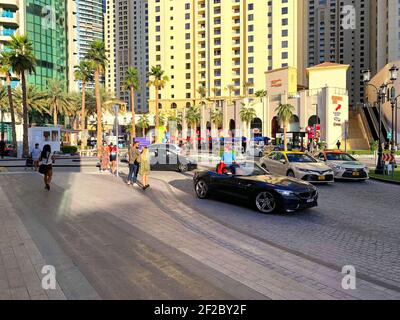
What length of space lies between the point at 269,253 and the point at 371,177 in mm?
14028

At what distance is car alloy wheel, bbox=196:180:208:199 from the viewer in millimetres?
11922

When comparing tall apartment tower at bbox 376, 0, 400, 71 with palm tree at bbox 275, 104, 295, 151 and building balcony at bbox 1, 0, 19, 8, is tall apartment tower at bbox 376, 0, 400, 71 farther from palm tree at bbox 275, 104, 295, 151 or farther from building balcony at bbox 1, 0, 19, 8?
building balcony at bbox 1, 0, 19, 8

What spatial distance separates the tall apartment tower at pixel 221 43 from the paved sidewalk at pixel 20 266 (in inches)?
3416

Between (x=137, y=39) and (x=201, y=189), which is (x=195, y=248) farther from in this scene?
(x=137, y=39)

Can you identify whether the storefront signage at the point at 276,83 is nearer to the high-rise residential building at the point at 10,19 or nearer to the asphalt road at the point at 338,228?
the high-rise residential building at the point at 10,19

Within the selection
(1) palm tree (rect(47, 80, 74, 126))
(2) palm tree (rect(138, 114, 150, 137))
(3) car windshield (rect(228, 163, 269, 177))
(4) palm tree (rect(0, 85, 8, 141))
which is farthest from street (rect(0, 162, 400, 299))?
(2) palm tree (rect(138, 114, 150, 137))

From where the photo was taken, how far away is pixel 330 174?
15.4 m

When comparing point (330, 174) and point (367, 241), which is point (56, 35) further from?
point (367, 241)

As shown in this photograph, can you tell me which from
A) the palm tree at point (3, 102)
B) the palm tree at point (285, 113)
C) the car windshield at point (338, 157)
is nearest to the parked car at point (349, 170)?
the car windshield at point (338, 157)

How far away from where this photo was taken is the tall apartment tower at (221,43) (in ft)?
300

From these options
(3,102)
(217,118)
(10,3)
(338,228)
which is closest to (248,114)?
(217,118)

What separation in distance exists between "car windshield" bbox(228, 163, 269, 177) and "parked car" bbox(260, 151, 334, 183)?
466 cm

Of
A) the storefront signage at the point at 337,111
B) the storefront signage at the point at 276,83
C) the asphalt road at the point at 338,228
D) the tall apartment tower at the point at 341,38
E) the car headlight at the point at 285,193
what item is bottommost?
the asphalt road at the point at 338,228
